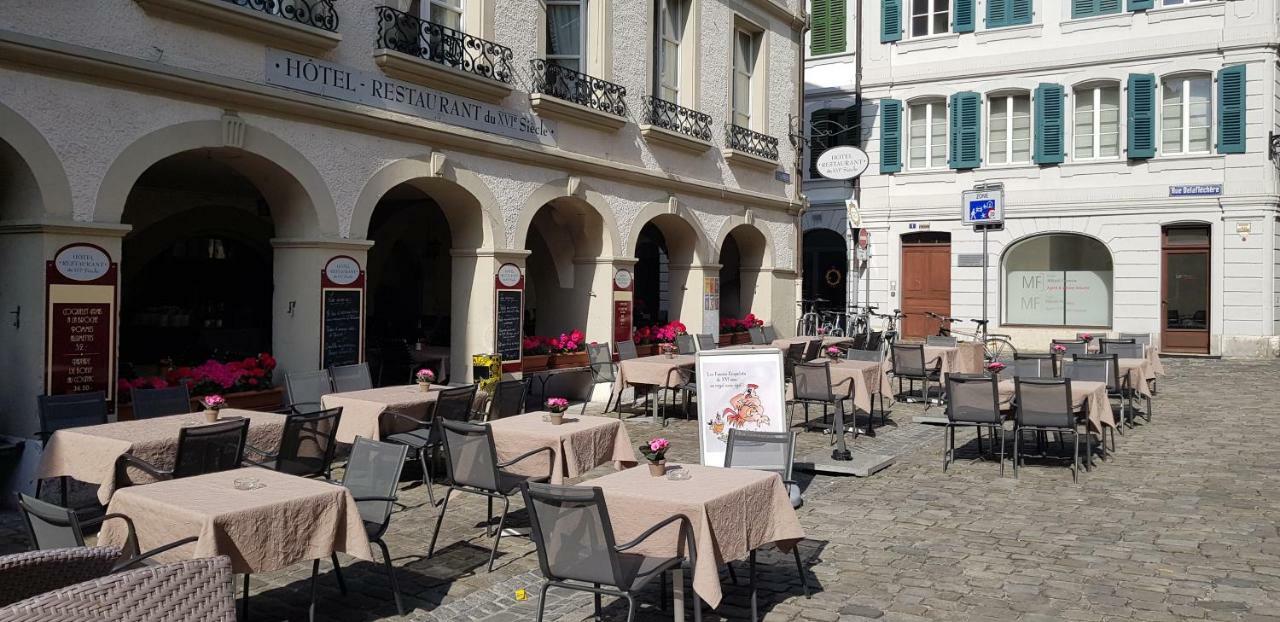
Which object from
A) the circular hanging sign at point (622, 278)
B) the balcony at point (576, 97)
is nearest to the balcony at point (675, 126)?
the balcony at point (576, 97)

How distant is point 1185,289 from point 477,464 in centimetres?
1962

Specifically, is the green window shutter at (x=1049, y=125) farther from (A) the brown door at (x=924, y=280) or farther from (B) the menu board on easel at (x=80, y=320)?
(B) the menu board on easel at (x=80, y=320)

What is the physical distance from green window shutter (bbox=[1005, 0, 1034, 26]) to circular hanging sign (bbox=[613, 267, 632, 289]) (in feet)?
44.4

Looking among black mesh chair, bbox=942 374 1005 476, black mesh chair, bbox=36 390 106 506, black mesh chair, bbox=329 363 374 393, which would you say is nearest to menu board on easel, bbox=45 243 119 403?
black mesh chair, bbox=36 390 106 506

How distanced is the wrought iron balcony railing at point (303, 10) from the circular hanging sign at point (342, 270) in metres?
2.28

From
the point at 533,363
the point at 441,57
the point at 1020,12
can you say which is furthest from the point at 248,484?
the point at 1020,12

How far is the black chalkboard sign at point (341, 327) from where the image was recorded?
388 inches

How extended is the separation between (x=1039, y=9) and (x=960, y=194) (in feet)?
14.7

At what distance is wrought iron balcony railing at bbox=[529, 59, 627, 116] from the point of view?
1240 centimetres

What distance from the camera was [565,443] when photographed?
6.71 metres

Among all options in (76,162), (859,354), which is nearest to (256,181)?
(76,162)

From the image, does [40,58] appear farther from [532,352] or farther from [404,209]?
[404,209]

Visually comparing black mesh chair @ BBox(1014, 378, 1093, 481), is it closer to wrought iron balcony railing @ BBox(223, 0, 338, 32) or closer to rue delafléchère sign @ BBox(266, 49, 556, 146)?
rue delafléchère sign @ BBox(266, 49, 556, 146)

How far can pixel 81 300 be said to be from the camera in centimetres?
771
